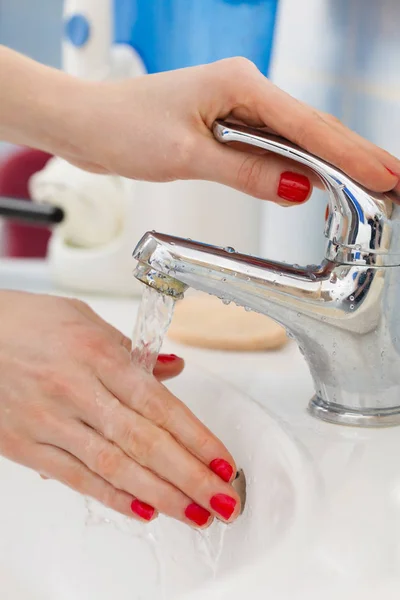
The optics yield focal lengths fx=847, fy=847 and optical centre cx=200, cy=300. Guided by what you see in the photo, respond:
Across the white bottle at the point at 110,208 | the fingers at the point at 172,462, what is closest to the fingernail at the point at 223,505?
the fingers at the point at 172,462

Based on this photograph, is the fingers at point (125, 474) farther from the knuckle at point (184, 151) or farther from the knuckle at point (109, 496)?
the knuckle at point (184, 151)

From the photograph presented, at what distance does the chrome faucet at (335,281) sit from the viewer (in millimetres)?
406

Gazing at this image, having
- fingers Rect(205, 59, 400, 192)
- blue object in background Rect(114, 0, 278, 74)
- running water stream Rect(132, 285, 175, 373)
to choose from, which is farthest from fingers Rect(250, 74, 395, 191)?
blue object in background Rect(114, 0, 278, 74)

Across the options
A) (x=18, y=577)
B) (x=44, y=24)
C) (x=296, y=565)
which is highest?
(x=44, y=24)

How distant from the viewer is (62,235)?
0.77 meters

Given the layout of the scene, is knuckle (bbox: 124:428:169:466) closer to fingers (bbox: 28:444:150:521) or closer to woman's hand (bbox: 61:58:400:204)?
fingers (bbox: 28:444:150:521)

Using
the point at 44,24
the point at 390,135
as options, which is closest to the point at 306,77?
the point at 390,135

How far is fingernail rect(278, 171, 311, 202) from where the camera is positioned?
0.43m

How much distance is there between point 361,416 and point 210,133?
0.17m

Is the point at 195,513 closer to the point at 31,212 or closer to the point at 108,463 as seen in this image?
the point at 108,463

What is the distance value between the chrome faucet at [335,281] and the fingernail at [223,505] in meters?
0.09

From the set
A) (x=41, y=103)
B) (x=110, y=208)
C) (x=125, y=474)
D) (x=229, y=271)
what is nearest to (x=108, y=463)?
(x=125, y=474)

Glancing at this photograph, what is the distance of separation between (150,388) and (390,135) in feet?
0.82

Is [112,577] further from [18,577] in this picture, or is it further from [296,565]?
[296,565]
